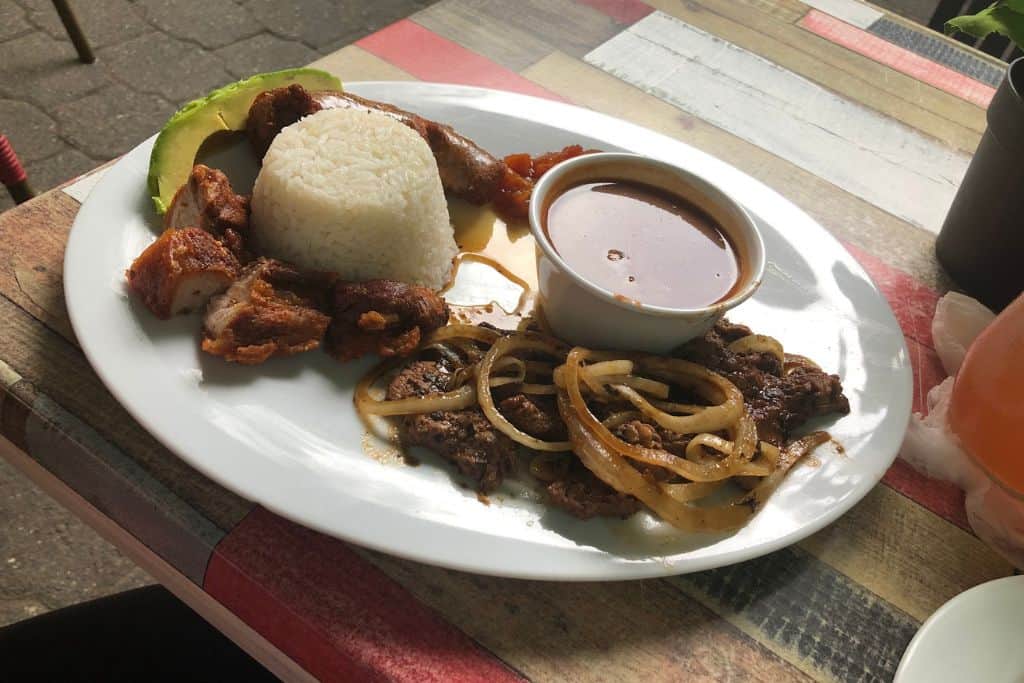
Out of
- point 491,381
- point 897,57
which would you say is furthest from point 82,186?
point 897,57

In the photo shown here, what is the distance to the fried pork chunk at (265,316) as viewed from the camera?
1420mm

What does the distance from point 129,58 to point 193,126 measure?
306 centimetres

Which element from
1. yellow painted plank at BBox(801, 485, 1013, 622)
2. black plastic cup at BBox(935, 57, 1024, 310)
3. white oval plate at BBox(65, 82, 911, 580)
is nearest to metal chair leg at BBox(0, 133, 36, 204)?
white oval plate at BBox(65, 82, 911, 580)

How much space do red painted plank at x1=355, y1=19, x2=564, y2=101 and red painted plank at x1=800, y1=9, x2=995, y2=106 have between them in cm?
115

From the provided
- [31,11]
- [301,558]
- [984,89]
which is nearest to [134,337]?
[301,558]

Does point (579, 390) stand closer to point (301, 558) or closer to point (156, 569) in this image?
point (301, 558)

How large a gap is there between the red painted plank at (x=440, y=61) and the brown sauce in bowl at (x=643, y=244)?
0.77 m

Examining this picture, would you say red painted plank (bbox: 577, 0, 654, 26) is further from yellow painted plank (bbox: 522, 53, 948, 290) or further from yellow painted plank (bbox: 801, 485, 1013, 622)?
yellow painted plank (bbox: 801, 485, 1013, 622)

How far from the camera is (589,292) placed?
4.88 ft

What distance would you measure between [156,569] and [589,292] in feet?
2.75

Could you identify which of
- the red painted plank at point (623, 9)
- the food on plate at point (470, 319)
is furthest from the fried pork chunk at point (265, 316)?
the red painted plank at point (623, 9)

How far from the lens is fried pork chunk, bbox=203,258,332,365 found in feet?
4.66

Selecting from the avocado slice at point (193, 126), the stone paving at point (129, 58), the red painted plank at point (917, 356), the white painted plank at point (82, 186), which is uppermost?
the avocado slice at point (193, 126)

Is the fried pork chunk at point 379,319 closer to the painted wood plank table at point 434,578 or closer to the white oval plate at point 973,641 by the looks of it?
the painted wood plank table at point 434,578
